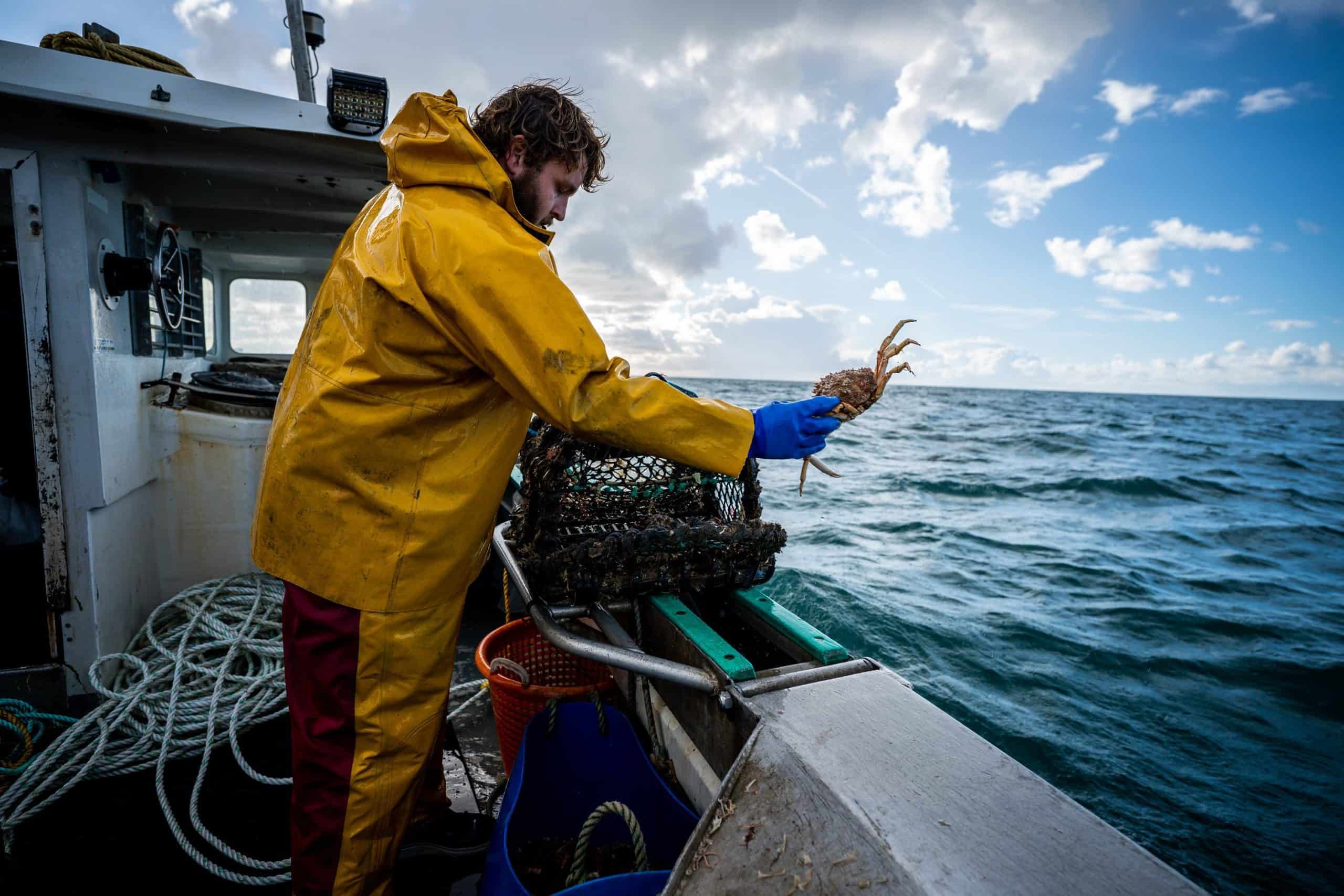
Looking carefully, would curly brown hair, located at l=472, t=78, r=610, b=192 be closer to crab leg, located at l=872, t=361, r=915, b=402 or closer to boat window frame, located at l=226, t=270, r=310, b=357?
crab leg, located at l=872, t=361, r=915, b=402

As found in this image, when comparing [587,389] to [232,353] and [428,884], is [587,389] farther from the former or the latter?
[232,353]

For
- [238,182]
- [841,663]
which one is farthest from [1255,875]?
[238,182]

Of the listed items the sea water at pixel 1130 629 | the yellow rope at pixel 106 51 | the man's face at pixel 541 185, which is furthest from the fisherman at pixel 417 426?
the sea water at pixel 1130 629

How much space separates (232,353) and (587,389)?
5530 mm

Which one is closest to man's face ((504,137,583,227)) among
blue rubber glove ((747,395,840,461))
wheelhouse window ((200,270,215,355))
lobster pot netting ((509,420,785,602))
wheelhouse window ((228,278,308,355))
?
lobster pot netting ((509,420,785,602))

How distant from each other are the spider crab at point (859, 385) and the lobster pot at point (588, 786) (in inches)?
37.7

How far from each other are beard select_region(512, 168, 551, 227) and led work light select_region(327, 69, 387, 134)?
174 centimetres

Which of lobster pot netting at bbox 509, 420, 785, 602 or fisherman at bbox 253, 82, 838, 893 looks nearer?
fisherman at bbox 253, 82, 838, 893

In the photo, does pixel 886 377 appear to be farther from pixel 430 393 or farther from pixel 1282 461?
pixel 1282 461

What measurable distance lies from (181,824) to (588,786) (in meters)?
1.65

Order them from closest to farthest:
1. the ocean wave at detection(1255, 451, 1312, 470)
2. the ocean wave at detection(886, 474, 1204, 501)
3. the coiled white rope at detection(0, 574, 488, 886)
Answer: the coiled white rope at detection(0, 574, 488, 886)
the ocean wave at detection(886, 474, 1204, 501)
the ocean wave at detection(1255, 451, 1312, 470)

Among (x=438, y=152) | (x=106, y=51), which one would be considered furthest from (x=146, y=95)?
(x=438, y=152)

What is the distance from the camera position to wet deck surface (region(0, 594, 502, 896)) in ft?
6.97

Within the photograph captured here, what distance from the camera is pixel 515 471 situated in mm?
4723
